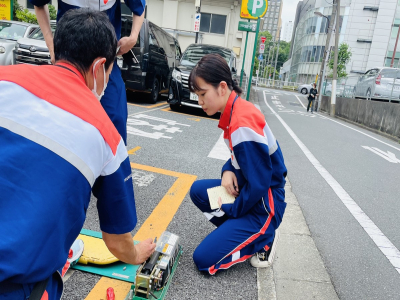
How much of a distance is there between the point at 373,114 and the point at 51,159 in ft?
47.2

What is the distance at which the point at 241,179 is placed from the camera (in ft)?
7.66

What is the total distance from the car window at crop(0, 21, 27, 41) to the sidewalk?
32.7ft

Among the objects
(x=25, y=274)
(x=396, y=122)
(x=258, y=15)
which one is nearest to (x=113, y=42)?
(x=25, y=274)

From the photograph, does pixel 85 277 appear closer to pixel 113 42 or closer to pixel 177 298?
pixel 177 298

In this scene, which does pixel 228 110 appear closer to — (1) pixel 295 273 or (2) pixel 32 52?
(1) pixel 295 273

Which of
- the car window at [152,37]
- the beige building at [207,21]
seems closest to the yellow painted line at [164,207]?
the car window at [152,37]

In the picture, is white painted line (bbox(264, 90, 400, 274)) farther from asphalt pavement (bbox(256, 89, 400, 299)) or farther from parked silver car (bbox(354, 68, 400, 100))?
parked silver car (bbox(354, 68, 400, 100))

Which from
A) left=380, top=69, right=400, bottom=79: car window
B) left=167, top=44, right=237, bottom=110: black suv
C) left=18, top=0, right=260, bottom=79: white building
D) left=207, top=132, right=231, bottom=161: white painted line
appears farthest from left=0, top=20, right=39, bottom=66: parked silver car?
left=18, top=0, right=260, bottom=79: white building

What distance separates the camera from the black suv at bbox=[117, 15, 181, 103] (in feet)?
27.0

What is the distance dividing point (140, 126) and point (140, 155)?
1933 millimetres

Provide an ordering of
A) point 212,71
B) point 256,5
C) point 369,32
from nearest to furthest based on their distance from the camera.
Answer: point 212,71 < point 256,5 < point 369,32

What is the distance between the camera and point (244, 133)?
2016 mm

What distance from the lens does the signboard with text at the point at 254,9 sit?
42.5 ft

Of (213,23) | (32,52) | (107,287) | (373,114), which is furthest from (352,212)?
(213,23)
